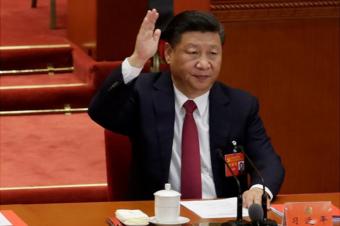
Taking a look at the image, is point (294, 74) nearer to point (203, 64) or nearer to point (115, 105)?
point (203, 64)

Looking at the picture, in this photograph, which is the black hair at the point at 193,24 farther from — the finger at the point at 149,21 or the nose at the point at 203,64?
the finger at the point at 149,21

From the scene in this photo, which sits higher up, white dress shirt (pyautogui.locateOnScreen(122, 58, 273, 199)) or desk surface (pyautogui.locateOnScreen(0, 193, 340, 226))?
white dress shirt (pyautogui.locateOnScreen(122, 58, 273, 199))

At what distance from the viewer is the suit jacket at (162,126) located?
297 centimetres

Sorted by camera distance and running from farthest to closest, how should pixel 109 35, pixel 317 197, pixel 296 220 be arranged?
pixel 109 35
pixel 317 197
pixel 296 220

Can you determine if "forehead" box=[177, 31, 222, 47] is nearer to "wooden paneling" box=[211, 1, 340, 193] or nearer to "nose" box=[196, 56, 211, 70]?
"nose" box=[196, 56, 211, 70]

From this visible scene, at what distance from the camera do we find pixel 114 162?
3.06 meters

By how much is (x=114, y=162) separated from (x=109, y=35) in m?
2.53

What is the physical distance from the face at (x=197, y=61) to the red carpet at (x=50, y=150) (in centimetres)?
147

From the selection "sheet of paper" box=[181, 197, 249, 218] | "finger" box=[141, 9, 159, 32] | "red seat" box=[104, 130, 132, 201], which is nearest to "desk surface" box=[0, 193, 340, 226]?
"sheet of paper" box=[181, 197, 249, 218]

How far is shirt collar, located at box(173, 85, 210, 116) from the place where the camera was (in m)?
3.03

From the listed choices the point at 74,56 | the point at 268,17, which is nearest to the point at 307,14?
the point at 268,17

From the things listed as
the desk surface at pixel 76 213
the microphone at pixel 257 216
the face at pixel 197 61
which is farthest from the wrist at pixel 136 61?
the microphone at pixel 257 216

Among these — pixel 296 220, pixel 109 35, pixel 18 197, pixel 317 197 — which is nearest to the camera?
pixel 296 220

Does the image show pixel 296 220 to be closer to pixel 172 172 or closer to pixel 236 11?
pixel 172 172
